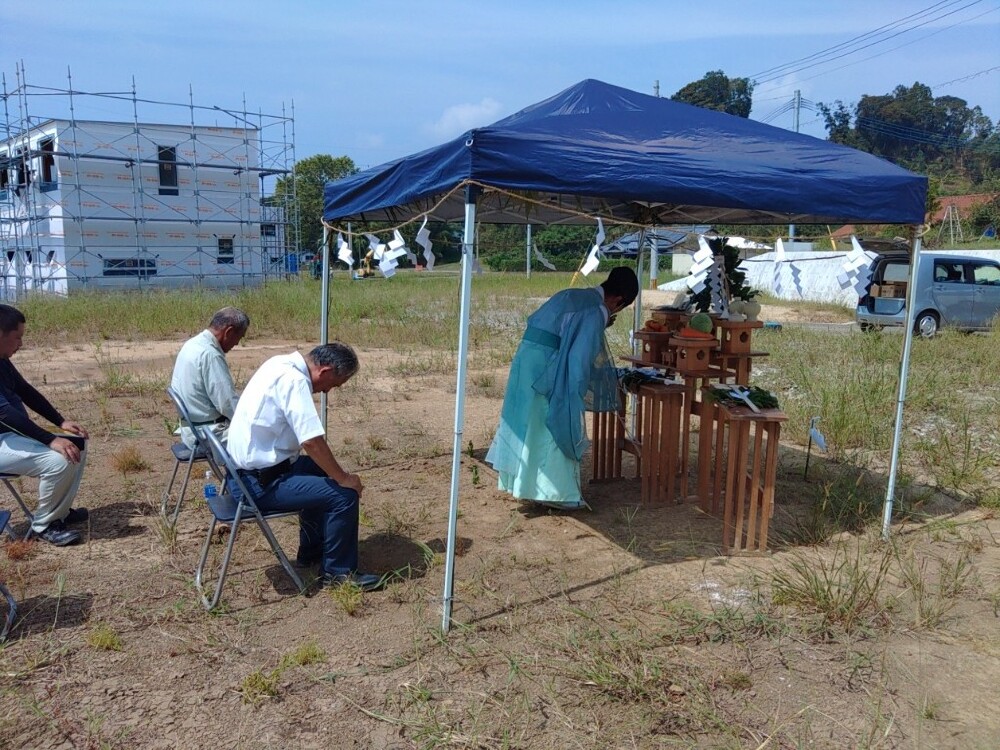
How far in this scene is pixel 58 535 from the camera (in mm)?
4168

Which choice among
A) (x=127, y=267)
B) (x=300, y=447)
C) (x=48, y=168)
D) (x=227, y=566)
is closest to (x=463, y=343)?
(x=300, y=447)

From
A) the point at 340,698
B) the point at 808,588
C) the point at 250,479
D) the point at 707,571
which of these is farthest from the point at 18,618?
the point at 808,588

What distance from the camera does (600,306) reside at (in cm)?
442

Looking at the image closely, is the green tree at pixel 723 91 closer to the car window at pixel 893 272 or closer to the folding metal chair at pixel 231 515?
the car window at pixel 893 272

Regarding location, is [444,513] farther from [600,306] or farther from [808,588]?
[808,588]

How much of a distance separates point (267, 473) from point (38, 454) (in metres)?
1.39

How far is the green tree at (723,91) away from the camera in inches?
2352

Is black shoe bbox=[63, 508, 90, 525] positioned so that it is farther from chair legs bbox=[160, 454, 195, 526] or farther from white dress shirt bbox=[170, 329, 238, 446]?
white dress shirt bbox=[170, 329, 238, 446]

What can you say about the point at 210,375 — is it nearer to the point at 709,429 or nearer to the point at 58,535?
the point at 58,535

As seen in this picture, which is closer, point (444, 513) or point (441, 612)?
point (441, 612)

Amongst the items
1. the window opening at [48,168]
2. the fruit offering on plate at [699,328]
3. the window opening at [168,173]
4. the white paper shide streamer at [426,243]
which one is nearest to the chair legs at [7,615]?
the white paper shide streamer at [426,243]

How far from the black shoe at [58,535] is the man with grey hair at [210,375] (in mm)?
739

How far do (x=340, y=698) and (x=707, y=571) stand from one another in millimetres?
1927

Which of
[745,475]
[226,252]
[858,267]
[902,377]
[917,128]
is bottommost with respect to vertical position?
[745,475]
